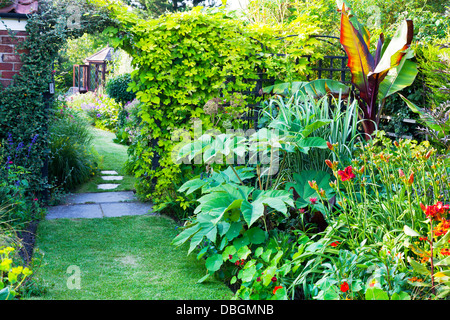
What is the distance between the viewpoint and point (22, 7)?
4887 mm

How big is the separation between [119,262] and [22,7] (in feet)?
10.9

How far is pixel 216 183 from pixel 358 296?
1.81m

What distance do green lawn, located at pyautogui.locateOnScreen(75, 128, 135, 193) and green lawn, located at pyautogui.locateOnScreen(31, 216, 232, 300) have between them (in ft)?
5.21

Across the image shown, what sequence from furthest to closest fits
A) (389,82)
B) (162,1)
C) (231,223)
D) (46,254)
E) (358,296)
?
(162,1) → (389,82) → (46,254) → (231,223) → (358,296)

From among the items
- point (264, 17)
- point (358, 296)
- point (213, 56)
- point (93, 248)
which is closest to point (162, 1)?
point (264, 17)

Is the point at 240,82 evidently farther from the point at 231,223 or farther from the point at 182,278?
the point at 182,278

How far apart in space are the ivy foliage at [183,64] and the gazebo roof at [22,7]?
808 millimetres

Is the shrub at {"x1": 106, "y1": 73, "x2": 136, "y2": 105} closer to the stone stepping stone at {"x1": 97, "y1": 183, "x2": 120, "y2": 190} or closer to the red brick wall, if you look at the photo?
the stone stepping stone at {"x1": 97, "y1": 183, "x2": 120, "y2": 190}

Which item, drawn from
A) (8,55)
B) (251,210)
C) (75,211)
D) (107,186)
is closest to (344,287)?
(251,210)

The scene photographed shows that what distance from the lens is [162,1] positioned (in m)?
24.0

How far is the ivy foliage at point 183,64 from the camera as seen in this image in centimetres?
507

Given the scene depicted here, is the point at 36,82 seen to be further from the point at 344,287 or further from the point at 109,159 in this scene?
the point at 344,287

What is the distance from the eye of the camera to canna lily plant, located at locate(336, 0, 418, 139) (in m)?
4.56

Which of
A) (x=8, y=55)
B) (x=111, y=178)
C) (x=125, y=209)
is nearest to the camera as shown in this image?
(x=8, y=55)
